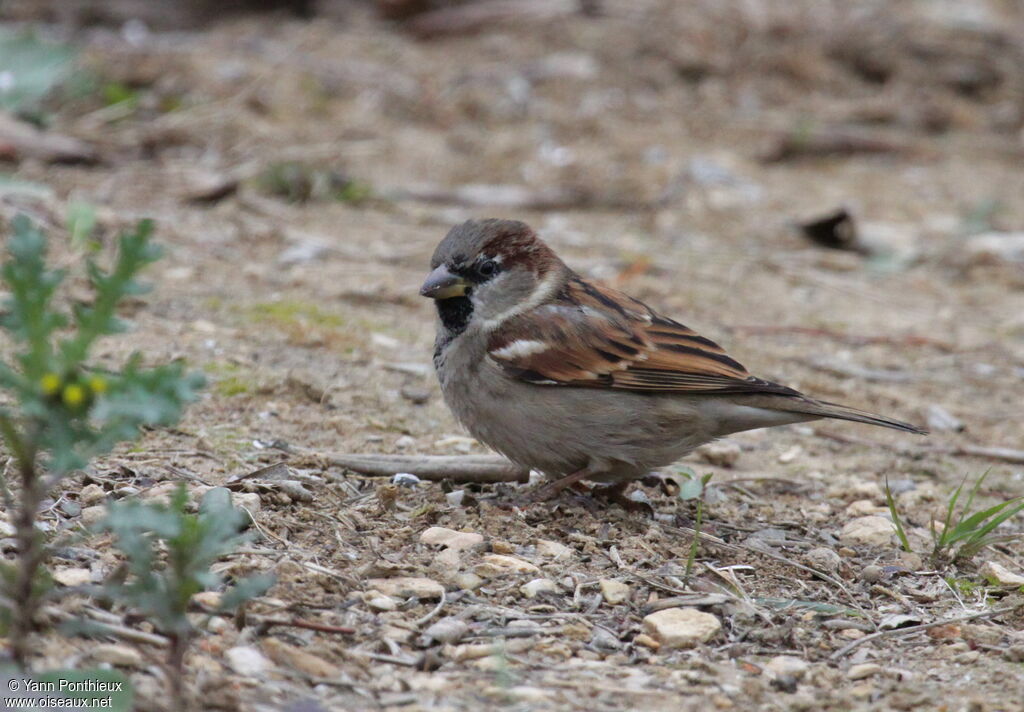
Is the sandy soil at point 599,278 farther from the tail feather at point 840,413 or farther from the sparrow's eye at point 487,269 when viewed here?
the sparrow's eye at point 487,269

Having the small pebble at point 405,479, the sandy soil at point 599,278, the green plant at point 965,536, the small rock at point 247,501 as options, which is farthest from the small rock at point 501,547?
the green plant at point 965,536

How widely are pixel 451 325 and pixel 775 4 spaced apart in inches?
250

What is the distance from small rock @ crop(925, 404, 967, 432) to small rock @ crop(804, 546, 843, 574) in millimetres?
1695

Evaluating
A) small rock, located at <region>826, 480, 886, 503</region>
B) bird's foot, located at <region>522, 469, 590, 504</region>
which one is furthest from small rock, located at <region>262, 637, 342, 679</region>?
small rock, located at <region>826, 480, 886, 503</region>

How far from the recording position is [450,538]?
3.52 meters

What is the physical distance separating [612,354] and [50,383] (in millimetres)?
→ 2291

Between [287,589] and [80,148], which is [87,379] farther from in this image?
[80,148]

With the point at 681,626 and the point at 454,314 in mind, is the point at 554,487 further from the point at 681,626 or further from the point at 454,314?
the point at 681,626

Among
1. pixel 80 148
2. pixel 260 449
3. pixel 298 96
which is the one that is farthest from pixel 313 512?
pixel 298 96

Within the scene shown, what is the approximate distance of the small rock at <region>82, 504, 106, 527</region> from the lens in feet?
10.6

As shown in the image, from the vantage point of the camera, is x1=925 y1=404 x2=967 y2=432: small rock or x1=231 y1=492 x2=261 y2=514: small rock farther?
x1=925 y1=404 x2=967 y2=432: small rock

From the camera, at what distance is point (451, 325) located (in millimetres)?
4340

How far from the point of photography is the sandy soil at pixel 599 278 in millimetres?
2982

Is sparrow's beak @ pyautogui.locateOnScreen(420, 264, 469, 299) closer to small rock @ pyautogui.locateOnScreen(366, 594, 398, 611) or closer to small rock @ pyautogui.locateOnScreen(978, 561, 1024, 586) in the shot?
small rock @ pyautogui.locateOnScreen(366, 594, 398, 611)
